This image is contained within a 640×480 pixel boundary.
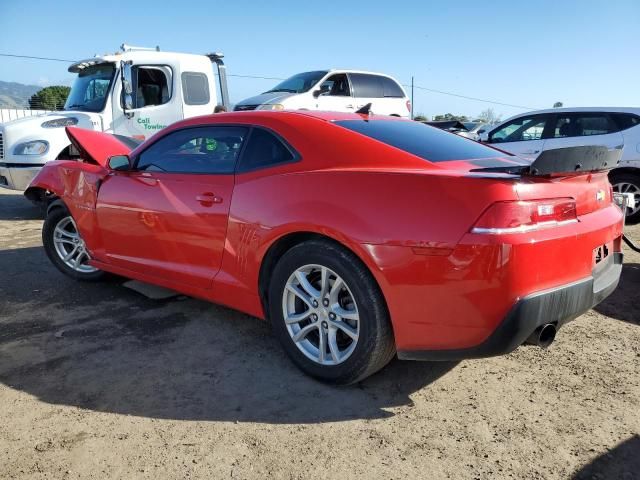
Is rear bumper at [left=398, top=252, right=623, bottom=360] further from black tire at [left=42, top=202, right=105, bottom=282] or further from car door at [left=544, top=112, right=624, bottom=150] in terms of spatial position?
car door at [left=544, top=112, right=624, bottom=150]

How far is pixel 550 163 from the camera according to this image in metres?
→ 2.30

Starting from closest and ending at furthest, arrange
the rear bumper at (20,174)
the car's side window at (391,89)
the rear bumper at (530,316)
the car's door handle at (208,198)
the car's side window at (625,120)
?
the rear bumper at (530,316)
the car's door handle at (208,198)
the car's side window at (625,120)
the rear bumper at (20,174)
the car's side window at (391,89)

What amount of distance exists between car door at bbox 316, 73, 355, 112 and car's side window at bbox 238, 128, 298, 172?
8.96 meters

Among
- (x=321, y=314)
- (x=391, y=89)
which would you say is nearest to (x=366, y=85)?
(x=391, y=89)

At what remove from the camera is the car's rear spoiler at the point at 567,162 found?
7.52ft

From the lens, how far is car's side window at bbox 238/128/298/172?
2.98 m

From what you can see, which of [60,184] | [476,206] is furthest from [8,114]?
[476,206]

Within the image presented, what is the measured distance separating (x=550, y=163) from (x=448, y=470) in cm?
140

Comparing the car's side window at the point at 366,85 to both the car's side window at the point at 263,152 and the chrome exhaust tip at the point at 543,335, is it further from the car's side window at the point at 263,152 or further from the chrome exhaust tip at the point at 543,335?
the chrome exhaust tip at the point at 543,335

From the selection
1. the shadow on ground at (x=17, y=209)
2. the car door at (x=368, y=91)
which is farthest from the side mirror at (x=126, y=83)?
the car door at (x=368, y=91)

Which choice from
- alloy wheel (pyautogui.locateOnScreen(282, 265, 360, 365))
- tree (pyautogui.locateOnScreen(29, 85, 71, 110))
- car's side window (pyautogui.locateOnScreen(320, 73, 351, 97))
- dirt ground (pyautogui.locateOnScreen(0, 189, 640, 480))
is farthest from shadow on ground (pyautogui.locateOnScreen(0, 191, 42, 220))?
tree (pyautogui.locateOnScreen(29, 85, 71, 110))

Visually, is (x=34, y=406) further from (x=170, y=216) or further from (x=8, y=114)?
(x=8, y=114)

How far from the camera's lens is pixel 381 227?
242cm

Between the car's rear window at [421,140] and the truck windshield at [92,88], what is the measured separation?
645cm
